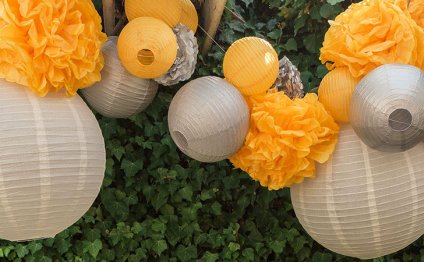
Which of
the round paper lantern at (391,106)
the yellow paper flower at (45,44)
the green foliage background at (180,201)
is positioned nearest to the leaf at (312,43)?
the green foliage background at (180,201)

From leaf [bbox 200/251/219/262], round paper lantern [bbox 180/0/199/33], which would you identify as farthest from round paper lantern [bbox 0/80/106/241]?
leaf [bbox 200/251/219/262]

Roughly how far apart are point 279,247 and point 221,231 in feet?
0.55

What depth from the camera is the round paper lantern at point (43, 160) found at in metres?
0.96

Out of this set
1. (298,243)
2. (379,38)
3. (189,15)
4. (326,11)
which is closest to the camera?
(379,38)

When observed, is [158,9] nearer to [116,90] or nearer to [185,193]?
[116,90]

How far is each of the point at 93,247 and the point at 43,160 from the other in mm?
658

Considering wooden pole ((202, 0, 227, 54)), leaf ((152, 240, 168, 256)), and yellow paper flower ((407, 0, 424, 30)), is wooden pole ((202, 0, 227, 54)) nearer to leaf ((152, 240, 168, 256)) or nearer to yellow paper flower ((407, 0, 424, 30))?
yellow paper flower ((407, 0, 424, 30))

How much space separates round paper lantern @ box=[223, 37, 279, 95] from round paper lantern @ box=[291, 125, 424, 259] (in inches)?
6.9

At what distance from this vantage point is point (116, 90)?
110cm

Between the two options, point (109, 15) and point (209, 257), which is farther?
point (209, 257)

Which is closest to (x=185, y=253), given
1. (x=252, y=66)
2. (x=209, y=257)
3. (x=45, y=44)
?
(x=209, y=257)

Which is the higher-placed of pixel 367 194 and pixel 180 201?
pixel 367 194

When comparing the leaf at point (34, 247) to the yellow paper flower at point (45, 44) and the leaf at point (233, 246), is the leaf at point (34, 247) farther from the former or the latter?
the yellow paper flower at point (45, 44)

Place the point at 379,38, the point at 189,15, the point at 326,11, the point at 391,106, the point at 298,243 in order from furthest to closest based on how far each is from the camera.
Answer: the point at 298,243
the point at 326,11
the point at 189,15
the point at 379,38
the point at 391,106
